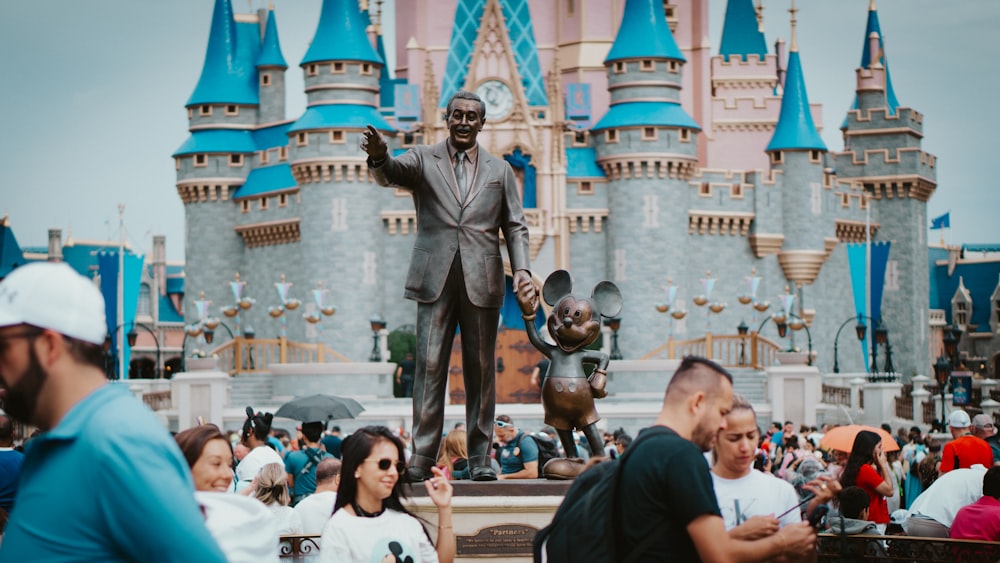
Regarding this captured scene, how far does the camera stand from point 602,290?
7.91m

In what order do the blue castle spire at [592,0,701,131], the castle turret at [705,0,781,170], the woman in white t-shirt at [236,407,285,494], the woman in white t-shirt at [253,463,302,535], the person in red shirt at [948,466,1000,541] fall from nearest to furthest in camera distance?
the woman in white t-shirt at [253,463,302,535] → the person in red shirt at [948,466,1000,541] → the woman in white t-shirt at [236,407,285,494] → the blue castle spire at [592,0,701,131] → the castle turret at [705,0,781,170]

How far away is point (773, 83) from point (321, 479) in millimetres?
44961

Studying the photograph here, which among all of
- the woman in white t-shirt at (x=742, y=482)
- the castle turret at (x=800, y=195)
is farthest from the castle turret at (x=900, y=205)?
the woman in white t-shirt at (x=742, y=482)

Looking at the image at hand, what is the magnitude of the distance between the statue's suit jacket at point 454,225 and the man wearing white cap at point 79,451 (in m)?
4.63

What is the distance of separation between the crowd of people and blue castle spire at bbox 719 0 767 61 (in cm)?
4498

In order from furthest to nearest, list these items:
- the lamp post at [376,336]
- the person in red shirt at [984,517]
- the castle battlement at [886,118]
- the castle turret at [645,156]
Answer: the castle battlement at [886,118], the castle turret at [645,156], the lamp post at [376,336], the person in red shirt at [984,517]

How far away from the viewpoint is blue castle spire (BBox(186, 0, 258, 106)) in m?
45.7

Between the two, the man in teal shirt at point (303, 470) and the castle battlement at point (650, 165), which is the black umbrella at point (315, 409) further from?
the castle battlement at point (650, 165)

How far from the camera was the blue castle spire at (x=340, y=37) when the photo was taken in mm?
40875

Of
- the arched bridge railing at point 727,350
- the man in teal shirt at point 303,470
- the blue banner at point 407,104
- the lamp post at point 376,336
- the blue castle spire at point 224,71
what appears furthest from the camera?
the blue castle spire at point 224,71

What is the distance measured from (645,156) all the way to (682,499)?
37591 millimetres

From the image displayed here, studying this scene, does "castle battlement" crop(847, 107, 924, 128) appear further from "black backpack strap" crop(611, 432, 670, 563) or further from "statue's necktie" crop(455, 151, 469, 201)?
"black backpack strap" crop(611, 432, 670, 563)

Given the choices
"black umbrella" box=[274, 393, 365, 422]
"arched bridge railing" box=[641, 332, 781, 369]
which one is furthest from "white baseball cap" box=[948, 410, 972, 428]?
"arched bridge railing" box=[641, 332, 781, 369]

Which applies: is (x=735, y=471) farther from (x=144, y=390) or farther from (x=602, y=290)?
(x=144, y=390)
